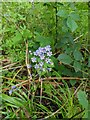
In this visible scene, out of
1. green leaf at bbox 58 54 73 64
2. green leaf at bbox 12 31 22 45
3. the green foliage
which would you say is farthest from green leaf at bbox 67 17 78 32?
green leaf at bbox 12 31 22 45

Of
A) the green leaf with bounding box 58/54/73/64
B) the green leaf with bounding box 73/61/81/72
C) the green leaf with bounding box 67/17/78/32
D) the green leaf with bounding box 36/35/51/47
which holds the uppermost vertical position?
the green leaf with bounding box 67/17/78/32

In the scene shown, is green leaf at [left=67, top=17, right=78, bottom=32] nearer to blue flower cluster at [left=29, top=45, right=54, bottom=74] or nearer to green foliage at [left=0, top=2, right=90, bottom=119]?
green foliage at [left=0, top=2, right=90, bottom=119]

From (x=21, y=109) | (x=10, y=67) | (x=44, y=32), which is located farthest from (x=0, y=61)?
(x=21, y=109)

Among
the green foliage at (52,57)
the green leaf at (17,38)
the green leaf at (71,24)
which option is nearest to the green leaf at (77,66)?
the green foliage at (52,57)

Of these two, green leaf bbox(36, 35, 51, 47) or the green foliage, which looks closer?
the green foliage

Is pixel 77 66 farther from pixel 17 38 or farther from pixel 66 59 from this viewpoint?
pixel 17 38

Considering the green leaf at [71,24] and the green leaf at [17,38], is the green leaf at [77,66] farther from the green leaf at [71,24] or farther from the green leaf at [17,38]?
the green leaf at [17,38]

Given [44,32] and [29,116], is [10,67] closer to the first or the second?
[44,32]
